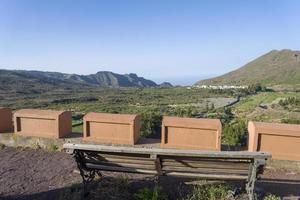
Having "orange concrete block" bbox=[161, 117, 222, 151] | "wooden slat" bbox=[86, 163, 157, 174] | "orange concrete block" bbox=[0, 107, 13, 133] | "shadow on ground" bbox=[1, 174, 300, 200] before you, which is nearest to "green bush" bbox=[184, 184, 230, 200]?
"shadow on ground" bbox=[1, 174, 300, 200]

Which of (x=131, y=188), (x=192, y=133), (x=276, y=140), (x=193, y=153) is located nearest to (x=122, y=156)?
(x=131, y=188)

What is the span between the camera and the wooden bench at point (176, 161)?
12.1ft

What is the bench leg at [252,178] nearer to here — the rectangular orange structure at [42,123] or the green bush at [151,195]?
the green bush at [151,195]

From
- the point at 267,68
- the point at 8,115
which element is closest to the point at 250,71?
the point at 267,68

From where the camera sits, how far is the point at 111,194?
4.23 metres

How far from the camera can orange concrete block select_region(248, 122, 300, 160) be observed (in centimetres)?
536

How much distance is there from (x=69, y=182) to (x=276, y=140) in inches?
126

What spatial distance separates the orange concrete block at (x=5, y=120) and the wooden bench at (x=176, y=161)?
3.62 m

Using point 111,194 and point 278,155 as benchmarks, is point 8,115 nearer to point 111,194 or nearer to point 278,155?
point 111,194

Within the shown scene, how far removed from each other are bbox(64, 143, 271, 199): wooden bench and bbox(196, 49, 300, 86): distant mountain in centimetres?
14673

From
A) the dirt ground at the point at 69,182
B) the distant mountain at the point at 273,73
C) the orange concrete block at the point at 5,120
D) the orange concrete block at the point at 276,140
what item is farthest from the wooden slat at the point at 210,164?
the distant mountain at the point at 273,73

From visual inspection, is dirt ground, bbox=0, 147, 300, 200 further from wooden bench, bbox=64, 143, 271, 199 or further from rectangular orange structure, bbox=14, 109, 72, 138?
rectangular orange structure, bbox=14, 109, 72, 138

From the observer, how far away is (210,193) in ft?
13.3

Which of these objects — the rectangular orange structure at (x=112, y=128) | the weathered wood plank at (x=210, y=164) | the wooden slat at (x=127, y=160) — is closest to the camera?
the weathered wood plank at (x=210, y=164)
